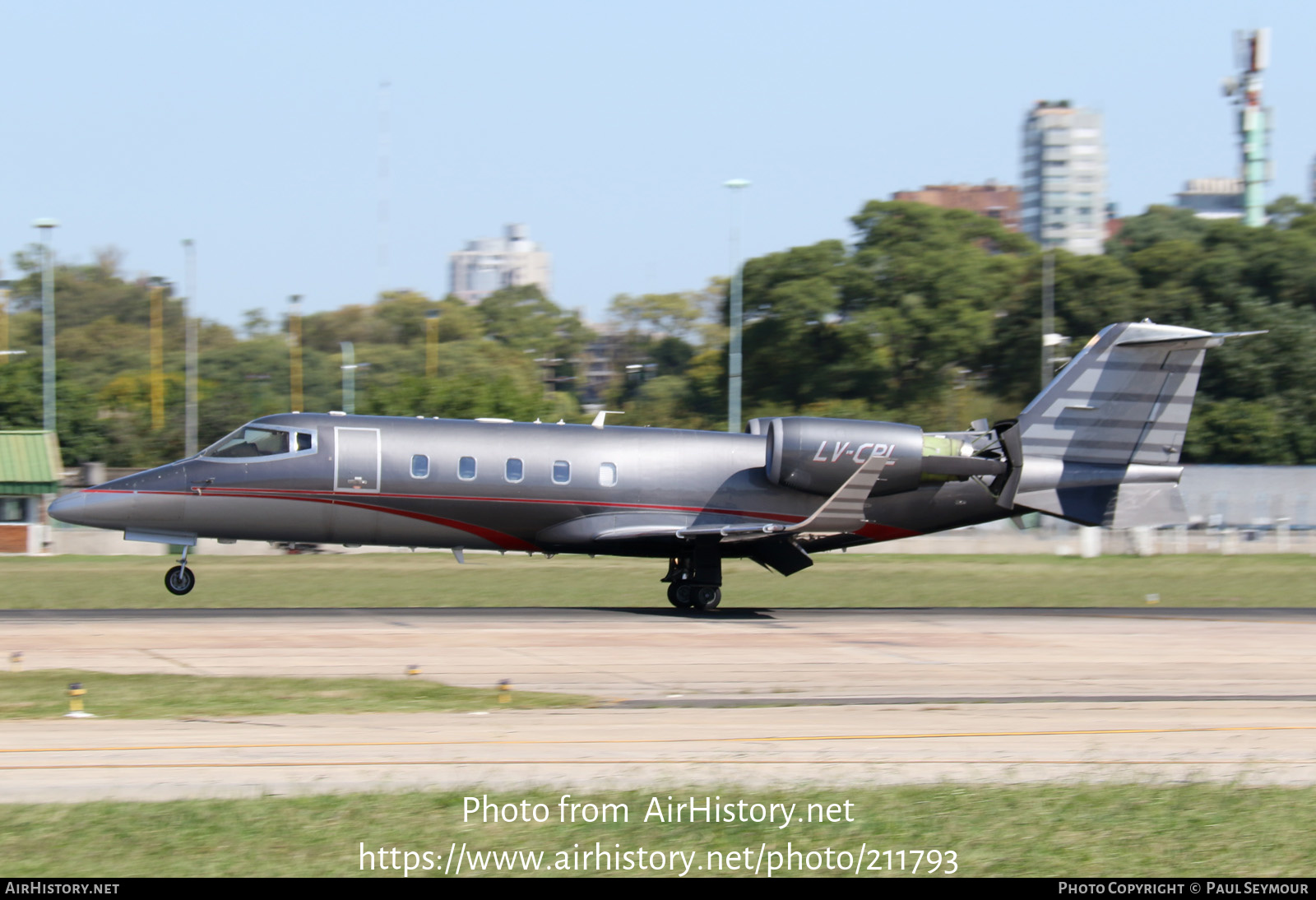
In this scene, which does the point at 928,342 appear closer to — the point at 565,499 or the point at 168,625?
the point at 565,499

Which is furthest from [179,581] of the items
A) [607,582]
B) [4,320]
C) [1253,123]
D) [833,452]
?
[1253,123]

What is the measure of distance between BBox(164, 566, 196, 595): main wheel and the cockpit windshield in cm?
200

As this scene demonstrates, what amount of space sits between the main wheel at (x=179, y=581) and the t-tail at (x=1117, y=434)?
14679 mm

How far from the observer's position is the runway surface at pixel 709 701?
35.2ft

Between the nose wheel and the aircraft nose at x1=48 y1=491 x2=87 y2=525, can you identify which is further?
the nose wheel

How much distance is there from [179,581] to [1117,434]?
16.9 m

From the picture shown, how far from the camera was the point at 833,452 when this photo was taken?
23281mm

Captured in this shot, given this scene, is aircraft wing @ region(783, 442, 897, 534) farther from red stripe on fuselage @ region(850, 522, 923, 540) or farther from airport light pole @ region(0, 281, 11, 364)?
airport light pole @ region(0, 281, 11, 364)

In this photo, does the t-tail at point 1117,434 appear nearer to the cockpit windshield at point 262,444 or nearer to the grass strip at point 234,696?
the cockpit windshield at point 262,444

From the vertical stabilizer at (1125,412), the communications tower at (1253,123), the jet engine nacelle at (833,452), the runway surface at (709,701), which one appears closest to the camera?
the runway surface at (709,701)

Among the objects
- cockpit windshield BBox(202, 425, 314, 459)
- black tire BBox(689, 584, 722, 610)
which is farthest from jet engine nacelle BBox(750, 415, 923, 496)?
cockpit windshield BBox(202, 425, 314, 459)

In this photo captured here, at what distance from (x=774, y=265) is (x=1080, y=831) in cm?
6057

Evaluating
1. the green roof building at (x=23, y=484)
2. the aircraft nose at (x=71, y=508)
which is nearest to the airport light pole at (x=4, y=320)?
the green roof building at (x=23, y=484)

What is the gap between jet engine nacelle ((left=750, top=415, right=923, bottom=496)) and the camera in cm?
2322
